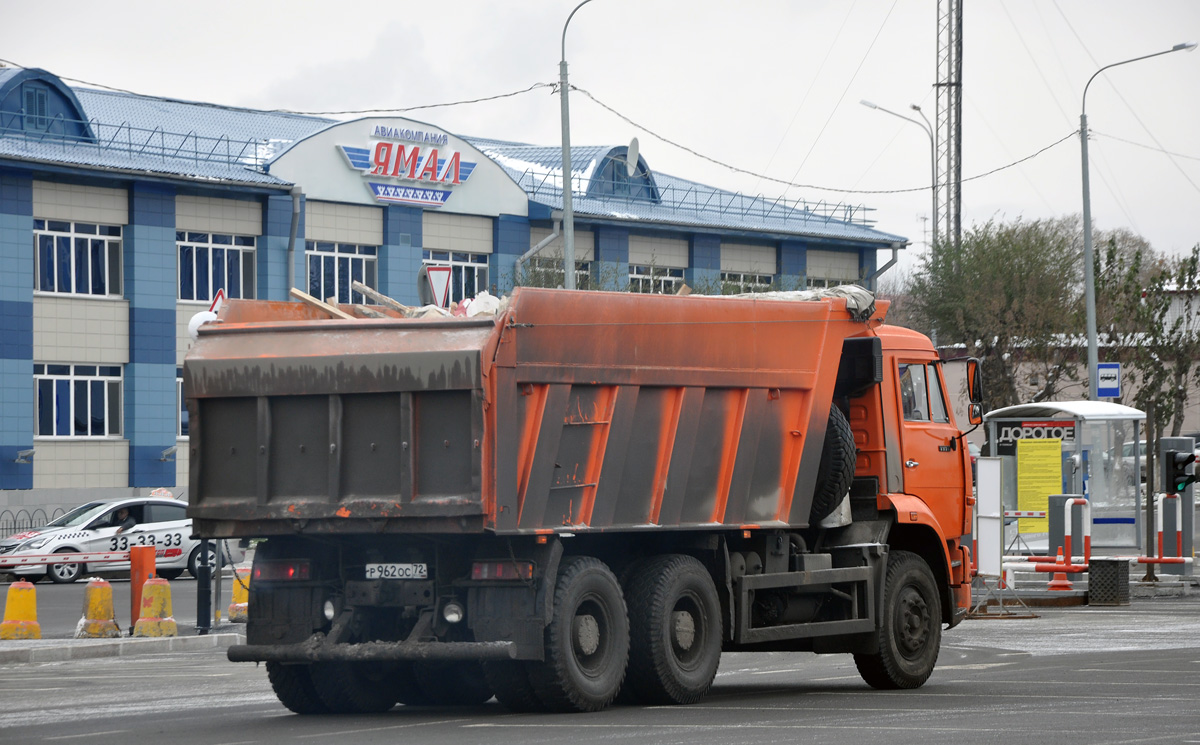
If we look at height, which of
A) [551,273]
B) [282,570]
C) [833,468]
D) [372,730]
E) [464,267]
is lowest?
[372,730]

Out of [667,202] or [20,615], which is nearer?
[20,615]

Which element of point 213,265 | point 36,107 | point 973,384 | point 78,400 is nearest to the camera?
point 973,384

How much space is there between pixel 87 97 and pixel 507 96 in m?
15.5

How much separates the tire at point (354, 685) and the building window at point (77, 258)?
30.6 metres

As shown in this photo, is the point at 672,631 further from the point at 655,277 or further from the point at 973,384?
the point at 655,277

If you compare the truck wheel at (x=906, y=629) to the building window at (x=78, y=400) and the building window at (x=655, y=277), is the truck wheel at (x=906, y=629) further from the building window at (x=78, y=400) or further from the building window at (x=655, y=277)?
the building window at (x=655, y=277)

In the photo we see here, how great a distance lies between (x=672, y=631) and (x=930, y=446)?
350 cm

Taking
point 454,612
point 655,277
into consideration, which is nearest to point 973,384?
point 454,612

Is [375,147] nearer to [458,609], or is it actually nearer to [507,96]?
[507,96]

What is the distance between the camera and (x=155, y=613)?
62.6 ft

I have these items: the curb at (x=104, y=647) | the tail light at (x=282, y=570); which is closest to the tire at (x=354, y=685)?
the tail light at (x=282, y=570)

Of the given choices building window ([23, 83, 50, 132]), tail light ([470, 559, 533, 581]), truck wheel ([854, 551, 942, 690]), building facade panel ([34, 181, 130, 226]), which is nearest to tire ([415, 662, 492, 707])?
tail light ([470, 559, 533, 581])

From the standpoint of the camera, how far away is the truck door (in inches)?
553

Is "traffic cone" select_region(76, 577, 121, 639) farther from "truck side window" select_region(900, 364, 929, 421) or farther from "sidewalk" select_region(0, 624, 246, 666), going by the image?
"truck side window" select_region(900, 364, 929, 421)
